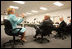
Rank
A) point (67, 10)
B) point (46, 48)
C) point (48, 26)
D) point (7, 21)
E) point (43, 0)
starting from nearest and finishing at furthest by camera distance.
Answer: point (7, 21), point (46, 48), point (48, 26), point (43, 0), point (67, 10)

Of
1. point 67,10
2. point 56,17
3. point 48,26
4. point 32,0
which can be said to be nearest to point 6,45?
point 48,26

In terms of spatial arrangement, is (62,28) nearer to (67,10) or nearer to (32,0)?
(32,0)

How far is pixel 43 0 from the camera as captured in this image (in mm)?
5750

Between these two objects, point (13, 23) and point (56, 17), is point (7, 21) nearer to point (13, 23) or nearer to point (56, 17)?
point (13, 23)

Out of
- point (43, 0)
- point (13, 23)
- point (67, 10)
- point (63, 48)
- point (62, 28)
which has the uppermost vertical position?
point (43, 0)

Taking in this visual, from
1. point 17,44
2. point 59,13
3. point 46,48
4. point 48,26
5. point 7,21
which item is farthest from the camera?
point 59,13

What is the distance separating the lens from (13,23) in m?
2.35

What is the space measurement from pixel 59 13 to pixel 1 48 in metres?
7.99

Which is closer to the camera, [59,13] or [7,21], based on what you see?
[7,21]

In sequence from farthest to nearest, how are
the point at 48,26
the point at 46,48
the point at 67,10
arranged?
the point at 67,10 < the point at 48,26 < the point at 46,48

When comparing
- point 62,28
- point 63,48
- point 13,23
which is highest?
point 13,23

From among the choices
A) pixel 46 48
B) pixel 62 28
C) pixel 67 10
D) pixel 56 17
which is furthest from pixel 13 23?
pixel 56 17

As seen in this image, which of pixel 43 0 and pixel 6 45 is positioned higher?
pixel 43 0

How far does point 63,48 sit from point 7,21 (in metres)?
1.81
